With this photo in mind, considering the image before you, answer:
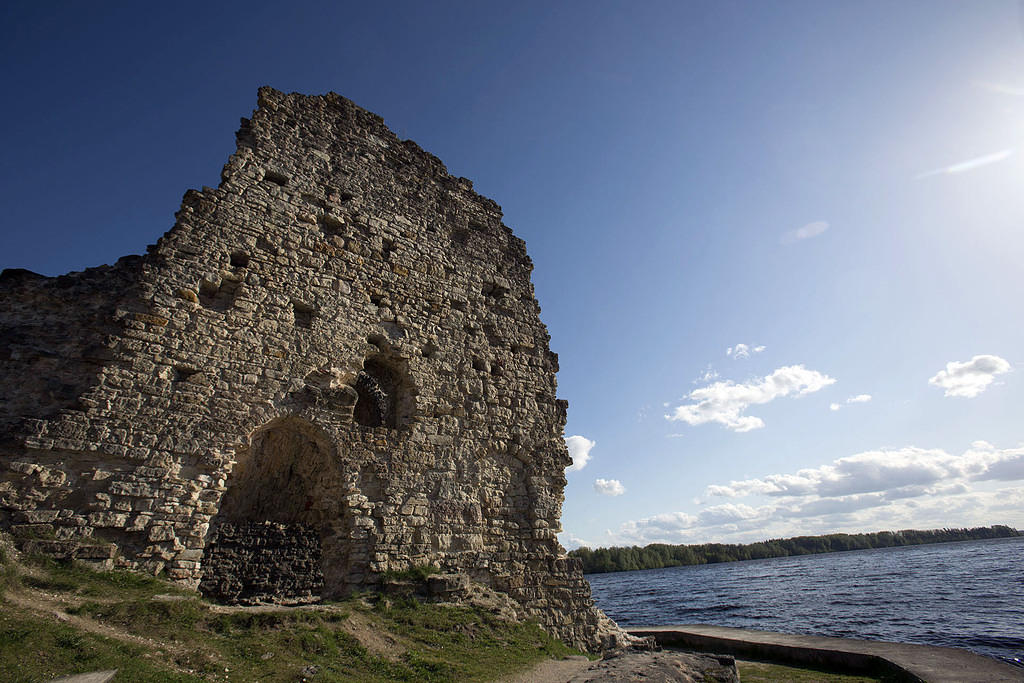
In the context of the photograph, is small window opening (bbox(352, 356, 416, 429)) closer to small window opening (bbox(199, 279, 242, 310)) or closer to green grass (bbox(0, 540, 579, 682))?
small window opening (bbox(199, 279, 242, 310))

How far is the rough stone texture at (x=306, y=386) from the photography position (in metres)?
6.07

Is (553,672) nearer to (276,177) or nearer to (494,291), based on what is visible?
(494,291)

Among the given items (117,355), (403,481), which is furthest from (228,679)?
(117,355)

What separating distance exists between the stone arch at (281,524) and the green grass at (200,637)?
31.8 inches

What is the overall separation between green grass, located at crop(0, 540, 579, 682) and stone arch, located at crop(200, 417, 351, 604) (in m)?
0.81

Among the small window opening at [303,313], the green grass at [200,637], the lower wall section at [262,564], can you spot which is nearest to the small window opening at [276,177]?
the small window opening at [303,313]

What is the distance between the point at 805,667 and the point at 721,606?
16.5 metres

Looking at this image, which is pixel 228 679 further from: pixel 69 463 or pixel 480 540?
pixel 480 540

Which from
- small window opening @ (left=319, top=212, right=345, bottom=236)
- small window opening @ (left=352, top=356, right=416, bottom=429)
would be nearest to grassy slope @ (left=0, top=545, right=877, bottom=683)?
small window opening @ (left=352, top=356, right=416, bottom=429)

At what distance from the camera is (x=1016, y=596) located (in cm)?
1839

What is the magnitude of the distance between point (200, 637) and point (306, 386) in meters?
3.59

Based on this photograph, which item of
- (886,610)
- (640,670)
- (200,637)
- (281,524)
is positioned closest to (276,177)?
(281,524)

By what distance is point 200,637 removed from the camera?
4.89m

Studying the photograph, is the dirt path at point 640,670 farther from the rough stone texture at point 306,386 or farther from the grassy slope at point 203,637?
the rough stone texture at point 306,386
